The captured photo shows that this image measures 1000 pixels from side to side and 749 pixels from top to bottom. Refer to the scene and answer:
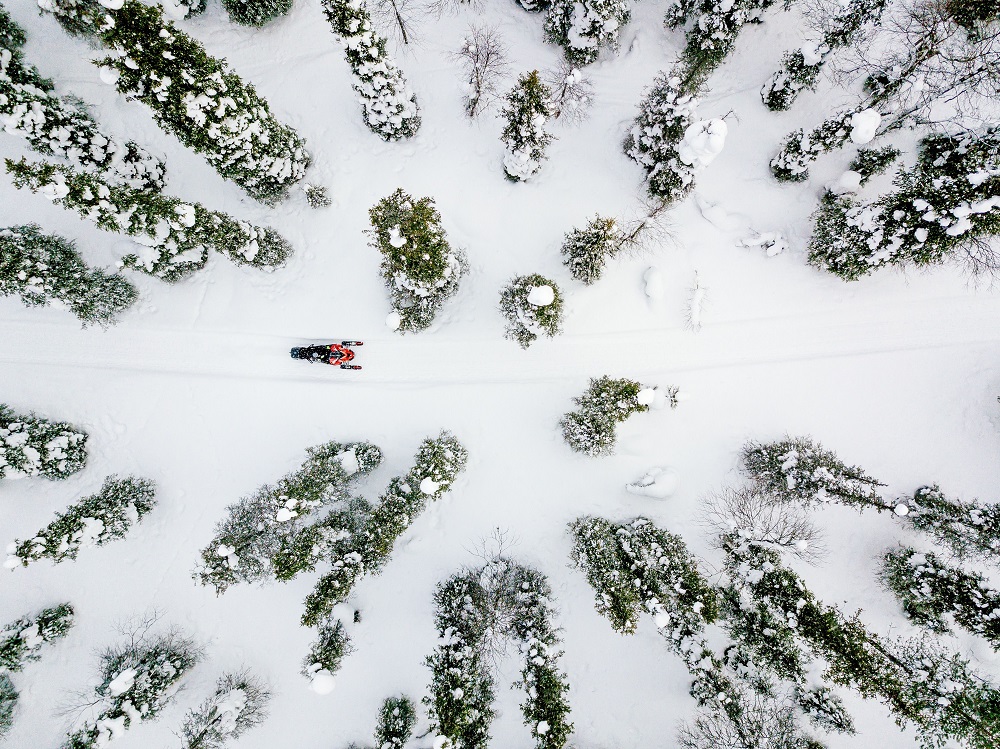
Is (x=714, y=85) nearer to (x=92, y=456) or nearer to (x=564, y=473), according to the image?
(x=564, y=473)

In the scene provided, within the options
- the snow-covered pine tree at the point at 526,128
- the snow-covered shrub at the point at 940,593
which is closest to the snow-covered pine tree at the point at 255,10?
the snow-covered pine tree at the point at 526,128

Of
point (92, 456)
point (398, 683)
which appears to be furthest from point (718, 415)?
point (92, 456)

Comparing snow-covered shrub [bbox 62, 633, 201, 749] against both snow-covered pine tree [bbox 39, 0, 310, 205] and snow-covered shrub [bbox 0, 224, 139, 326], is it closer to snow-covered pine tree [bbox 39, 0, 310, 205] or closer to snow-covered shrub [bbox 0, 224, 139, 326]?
snow-covered shrub [bbox 0, 224, 139, 326]

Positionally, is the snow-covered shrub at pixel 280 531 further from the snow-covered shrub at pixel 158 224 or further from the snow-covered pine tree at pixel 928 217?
the snow-covered pine tree at pixel 928 217

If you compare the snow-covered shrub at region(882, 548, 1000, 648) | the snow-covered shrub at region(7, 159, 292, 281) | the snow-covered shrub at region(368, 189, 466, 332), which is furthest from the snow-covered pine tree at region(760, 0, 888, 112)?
the snow-covered shrub at region(7, 159, 292, 281)

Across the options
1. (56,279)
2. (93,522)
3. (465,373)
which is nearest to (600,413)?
(465,373)

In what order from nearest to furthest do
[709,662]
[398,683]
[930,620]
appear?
[709,662] < [930,620] < [398,683]

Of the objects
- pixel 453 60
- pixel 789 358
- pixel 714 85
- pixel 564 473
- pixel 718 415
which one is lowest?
pixel 564 473
